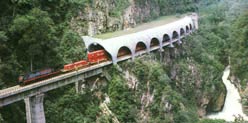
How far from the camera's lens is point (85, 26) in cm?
4950

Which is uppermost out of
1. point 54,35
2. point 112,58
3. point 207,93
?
point 54,35

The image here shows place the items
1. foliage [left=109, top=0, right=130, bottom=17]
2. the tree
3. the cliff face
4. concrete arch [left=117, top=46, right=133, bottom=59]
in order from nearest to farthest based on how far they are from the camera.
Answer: the tree
concrete arch [left=117, top=46, right=133, bottom=59]
the cliff face
foliage [left=109, top=0, right=130, bottom=17]

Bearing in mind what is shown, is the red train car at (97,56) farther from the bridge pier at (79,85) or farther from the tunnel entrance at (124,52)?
the tunnel entrance at (124,52)

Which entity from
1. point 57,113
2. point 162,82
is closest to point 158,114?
point 162,82

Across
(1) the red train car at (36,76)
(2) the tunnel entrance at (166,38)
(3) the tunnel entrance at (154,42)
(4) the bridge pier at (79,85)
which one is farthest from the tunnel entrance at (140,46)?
(1) the red train car at (36,76)

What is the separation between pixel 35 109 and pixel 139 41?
18.6 m

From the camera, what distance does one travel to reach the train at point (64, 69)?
34.9 m

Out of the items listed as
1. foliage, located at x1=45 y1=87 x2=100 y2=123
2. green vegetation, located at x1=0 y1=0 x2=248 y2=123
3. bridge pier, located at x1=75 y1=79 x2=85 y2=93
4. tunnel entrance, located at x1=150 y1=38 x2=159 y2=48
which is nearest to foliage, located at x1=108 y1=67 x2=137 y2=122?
green vegetation, located at x1=0 y1=0 x2=248 y2=123

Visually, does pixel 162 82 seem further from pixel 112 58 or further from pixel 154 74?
pixel 112 58

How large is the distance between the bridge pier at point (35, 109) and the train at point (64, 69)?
154 centimetres

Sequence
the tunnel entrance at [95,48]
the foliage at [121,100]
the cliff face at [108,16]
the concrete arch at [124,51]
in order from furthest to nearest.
Answer: 1. the cliff face at [108,16]
2. the concrete arch at [124,51]
3. the tunnel entrance at [95,48]
4. the foliage at [121,100]

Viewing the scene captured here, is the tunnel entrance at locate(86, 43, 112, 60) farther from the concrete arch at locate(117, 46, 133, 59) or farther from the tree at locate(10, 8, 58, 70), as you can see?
the tree at locate(10, 8, 58, 70)

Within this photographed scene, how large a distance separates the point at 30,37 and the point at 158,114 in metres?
17.4

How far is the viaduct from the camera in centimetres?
3431
